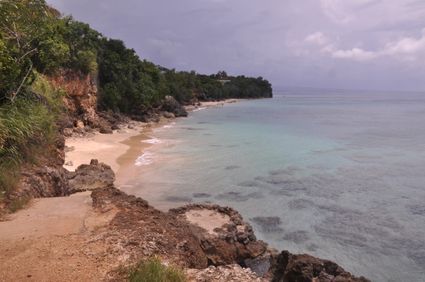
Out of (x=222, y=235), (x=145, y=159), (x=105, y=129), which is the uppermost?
(x=105, y=129)

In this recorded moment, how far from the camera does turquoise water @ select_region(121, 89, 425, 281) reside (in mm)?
13922

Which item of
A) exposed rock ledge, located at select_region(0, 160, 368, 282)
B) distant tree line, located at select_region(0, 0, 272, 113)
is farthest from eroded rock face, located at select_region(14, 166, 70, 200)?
distant tree line, located at select_region(0, 0, 272, 113)

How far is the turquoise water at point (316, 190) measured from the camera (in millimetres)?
13922

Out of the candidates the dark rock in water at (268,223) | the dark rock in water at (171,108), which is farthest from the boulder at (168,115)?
the dark rock in water at (268,223)

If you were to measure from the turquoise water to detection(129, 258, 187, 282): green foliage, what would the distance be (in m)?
8.40

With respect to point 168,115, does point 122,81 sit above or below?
above

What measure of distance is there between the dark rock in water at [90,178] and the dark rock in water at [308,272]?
9.92 m

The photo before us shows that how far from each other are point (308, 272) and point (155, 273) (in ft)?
11.3

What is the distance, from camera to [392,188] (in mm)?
21781

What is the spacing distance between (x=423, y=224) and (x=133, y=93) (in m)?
41.2

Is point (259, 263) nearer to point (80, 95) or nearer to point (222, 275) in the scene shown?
point (222, 275)

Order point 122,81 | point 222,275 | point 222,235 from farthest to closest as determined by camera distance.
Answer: point 122,81, point 222,235, point 222,275

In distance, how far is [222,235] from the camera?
11.6 m

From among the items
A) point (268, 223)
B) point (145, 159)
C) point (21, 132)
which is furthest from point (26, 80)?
point (145, 159)
